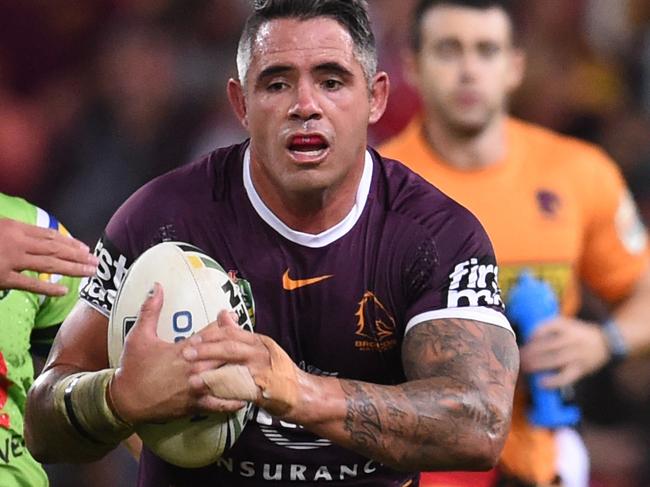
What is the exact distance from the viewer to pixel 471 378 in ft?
11.6

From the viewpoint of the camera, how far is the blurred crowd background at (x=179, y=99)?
7.14m

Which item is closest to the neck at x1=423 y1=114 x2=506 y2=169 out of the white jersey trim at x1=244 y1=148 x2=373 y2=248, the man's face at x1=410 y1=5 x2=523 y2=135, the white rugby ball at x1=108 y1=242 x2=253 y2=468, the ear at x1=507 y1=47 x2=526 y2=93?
the man's face at x1=410 y1=5 x2=523 y2=135

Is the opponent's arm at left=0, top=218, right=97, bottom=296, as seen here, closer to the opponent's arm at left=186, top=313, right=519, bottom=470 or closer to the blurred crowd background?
the opponent's arm at left=186, top=313, right=519, bottom=470

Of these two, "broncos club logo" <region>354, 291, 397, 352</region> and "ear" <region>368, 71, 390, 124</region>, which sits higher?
"ear" <region>368, 71, 390, 124</region>

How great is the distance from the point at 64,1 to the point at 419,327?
14.9ft

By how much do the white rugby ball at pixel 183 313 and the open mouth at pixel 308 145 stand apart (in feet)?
1.15

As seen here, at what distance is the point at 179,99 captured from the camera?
24.4 ft

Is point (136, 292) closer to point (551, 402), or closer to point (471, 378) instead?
point (471, 378)

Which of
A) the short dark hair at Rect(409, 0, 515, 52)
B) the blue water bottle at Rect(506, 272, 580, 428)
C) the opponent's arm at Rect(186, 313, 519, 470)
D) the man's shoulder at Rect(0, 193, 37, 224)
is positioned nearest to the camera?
the opponent's arm at Rect(186, 313, 519, 470)

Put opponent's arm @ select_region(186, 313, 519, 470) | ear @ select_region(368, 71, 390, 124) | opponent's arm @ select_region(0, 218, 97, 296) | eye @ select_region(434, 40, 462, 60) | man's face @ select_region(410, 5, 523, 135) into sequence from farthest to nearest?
eye @ select_region(434, 40, 462, 60) → man's face @ select_region(410, 5, 523, 135) → ear @ select_region(368, 71, 390, 124) → opponent's arm @ select_region(0, 218, 97, 296) → opponent's arm @ select_region(186, 313, 519, 470)

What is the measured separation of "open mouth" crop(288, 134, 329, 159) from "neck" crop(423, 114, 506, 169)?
218cm

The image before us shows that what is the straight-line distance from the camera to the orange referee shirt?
217 inches

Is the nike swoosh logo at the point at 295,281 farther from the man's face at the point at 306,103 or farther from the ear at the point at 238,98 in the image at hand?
the ear at the point at 238,98

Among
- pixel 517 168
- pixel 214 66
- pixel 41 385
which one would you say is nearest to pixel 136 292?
pixel 41 385
